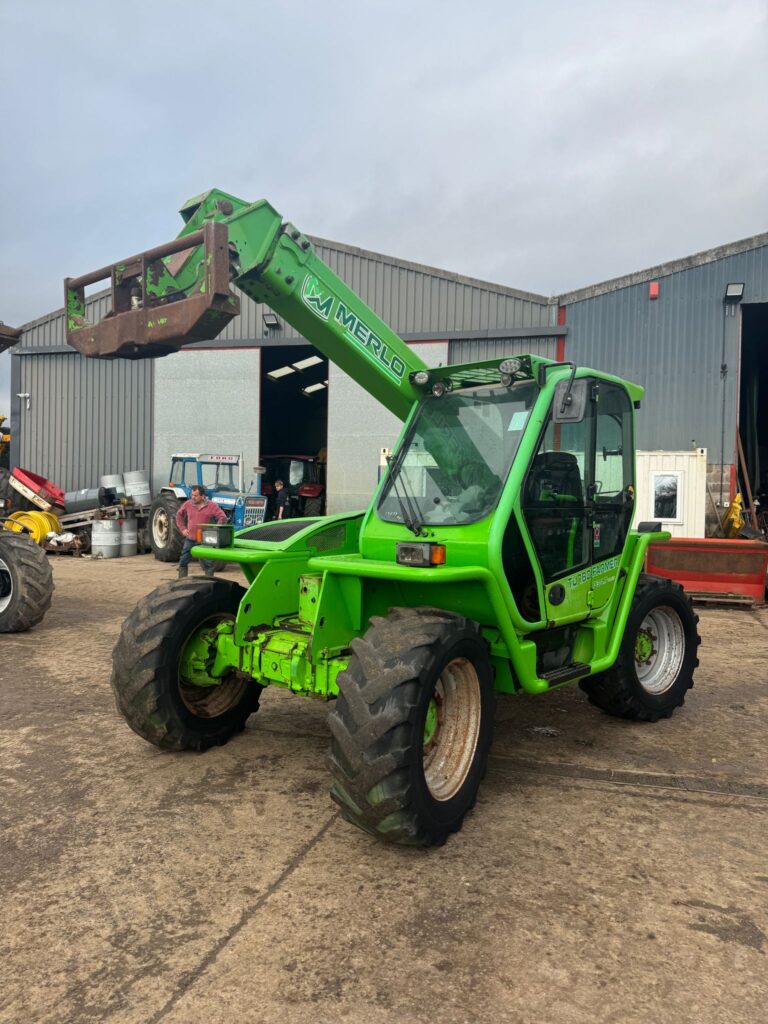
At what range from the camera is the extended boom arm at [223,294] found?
473 cm

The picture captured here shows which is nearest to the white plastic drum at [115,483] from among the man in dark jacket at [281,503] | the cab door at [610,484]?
the man in dark jacket at [281,503]

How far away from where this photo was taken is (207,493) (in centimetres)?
1536

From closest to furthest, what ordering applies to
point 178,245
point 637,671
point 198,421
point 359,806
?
1. point 359,806
2. point 178,245
3. point 637,671
4. point 198,421

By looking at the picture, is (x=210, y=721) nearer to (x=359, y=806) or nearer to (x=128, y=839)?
(x=128, y=839)

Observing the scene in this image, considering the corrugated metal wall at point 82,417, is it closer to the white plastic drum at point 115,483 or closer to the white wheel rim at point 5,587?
the white plastic drum at point 115,483

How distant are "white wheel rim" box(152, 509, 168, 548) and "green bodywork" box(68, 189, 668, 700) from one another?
10459 mm

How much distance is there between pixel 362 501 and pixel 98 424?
727 cm

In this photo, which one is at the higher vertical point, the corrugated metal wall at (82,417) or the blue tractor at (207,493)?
the corrugated metal wall at (82,417)

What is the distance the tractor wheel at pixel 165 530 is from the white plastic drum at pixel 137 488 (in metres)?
1.31

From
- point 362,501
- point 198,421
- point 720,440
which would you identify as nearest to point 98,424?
point 198,421

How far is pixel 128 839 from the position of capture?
3.30 meters

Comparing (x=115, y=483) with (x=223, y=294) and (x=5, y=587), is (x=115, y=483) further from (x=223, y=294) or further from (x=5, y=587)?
(x=223, y=294)

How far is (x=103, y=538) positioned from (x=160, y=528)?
125cm

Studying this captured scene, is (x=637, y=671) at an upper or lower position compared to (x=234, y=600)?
lower
